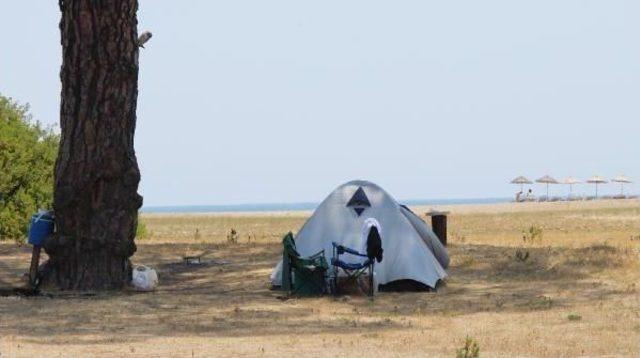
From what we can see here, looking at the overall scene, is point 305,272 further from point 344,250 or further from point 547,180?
point 547,180

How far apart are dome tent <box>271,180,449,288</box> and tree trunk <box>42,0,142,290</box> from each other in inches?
106

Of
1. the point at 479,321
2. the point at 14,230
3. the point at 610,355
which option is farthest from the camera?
the point at 14,230

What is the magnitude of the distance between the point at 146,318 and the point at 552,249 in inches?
409

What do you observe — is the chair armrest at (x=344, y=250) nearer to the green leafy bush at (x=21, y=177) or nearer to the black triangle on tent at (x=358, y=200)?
the black triangle on tent at (x=358, y=200)

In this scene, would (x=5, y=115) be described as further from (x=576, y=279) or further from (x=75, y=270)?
(x=576, y=279)

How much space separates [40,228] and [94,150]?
5.00 feet

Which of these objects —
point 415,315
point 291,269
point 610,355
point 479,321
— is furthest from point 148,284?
point 610,355

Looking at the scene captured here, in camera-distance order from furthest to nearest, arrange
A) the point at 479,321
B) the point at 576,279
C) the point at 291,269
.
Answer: the point at 576,279 → the point at 291,269 → the point at 479,321

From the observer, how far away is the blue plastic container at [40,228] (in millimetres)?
16000

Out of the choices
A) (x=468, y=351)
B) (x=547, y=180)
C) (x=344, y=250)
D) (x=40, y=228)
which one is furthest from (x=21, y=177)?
(x=547, y=180)

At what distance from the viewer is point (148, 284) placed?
16.0 m

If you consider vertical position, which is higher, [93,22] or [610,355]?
[93,22]

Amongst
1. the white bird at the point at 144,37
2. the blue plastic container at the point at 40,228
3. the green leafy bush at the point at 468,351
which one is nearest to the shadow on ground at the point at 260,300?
the blue plastic container at the point at 40,228

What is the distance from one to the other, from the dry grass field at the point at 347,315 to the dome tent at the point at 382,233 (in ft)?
1.66
